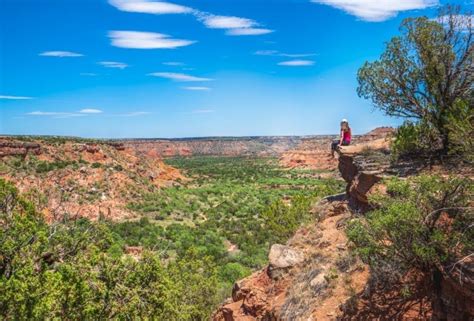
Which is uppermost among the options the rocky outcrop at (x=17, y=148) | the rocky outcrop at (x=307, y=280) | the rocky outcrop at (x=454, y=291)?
the rocky outcrop at (x=17, y=148)

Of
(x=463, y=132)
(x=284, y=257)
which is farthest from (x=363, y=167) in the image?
(x=463, y=132)

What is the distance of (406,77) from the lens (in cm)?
1504

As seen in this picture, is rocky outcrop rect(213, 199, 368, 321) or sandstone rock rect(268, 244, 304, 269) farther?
sandstone rock rect(268, 244, 304, 269)

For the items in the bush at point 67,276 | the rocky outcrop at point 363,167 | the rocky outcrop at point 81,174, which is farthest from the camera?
the rocky outcrop at point 81,174

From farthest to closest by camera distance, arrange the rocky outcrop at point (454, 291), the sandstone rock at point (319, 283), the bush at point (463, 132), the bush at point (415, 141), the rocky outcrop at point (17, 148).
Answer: the rocky outcrop at point (17, 148) < the bush at point (415, 141) < the sandstone rock at point (319, 283) < the bush at point (463, 132) < the rocky outcrop at point (454, 291)

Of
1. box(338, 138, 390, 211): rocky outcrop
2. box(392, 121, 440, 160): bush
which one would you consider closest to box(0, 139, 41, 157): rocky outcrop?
box(338, 138, 390, 211): rocky outcrop

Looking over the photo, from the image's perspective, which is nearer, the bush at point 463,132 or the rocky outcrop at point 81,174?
the bush at point 463,132

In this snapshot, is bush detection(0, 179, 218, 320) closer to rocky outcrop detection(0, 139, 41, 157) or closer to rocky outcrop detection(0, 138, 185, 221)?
rocky outcrop detection(0, 138, 185, 221)

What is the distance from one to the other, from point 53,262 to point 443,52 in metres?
13.9

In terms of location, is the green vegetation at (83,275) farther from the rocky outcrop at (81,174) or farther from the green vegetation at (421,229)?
the rocky outcrop at (81,174)

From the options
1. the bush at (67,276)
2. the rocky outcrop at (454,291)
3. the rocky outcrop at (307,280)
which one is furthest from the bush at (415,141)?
the bush at (67,276)

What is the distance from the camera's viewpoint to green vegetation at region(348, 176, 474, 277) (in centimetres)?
920

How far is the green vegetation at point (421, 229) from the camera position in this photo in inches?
362

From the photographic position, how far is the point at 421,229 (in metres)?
9.48
